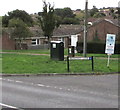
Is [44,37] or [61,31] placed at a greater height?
[61,31]

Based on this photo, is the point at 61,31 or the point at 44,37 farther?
the point at 61,31

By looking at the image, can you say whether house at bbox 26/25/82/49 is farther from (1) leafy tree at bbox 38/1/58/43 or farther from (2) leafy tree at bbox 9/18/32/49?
(1) leafy tree at bbox 38/1/58/43

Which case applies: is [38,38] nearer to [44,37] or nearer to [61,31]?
[44,37]

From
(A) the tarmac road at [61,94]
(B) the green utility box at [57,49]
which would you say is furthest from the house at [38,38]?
(A) the tarmac road at [61,94]

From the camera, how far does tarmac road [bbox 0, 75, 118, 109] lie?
9.85m

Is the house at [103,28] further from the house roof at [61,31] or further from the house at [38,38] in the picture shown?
the house roof at [61,31]

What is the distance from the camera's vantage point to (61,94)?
38.4 ft

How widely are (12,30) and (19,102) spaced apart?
141 ft

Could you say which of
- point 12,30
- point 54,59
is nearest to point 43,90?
point 54,59

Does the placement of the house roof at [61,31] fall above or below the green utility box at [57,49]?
above

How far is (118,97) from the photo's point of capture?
Result: 1111cm

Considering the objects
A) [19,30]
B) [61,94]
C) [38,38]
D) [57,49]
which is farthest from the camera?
[38,38]

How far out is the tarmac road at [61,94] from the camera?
985 cm

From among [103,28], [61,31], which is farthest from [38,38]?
[103,28]
